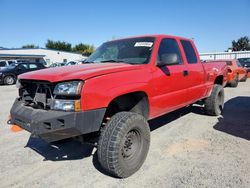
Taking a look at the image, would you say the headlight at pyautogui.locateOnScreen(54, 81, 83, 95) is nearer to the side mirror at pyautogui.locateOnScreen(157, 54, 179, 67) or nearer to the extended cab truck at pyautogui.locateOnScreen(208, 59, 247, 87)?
the side mirror at pyautogui.locateOnScreen(157, 54, 179, 67)

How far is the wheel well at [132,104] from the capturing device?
3.72 meters

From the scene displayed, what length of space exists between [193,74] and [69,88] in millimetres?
2991

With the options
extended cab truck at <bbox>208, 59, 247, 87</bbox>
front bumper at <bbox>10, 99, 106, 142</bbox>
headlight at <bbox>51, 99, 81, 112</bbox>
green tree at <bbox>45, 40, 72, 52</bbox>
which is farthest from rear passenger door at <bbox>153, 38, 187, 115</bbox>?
green tree at <bbox>45, 40, 72, 52</bbox>

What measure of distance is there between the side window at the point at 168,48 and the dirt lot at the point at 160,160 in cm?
154

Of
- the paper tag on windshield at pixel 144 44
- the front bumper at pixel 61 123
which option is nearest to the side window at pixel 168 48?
the paper tag on windshield at pixel 144 44

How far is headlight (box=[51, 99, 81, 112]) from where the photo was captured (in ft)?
9.36

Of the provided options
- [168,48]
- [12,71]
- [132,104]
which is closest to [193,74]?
[168,48]

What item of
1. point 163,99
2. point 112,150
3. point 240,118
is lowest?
point 240,118

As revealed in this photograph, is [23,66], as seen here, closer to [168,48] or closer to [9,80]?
[9,80]

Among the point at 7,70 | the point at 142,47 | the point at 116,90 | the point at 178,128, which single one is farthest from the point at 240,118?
the point at 7,70

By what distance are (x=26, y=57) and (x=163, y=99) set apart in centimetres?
4605

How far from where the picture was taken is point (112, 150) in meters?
3.05

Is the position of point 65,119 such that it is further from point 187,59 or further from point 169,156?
point 187,59

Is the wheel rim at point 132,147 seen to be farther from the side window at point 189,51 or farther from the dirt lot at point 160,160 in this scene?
the side window at point 189,51
